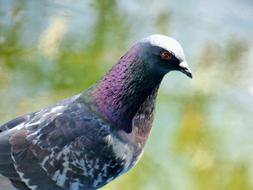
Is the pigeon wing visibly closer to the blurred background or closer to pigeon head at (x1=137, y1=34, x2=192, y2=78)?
pigeon head at (x1=137, y1=34, x2=192, y2=78)

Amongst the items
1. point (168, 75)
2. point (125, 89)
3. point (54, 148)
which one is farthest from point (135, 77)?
point (168, 75)

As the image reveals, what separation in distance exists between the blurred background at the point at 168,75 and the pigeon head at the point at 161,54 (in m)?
1.46

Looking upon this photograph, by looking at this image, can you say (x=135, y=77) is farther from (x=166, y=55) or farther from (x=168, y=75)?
(x=168, y=75)

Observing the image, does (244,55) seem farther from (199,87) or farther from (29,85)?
(29,85)

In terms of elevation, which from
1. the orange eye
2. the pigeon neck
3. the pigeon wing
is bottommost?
the pigeon wing

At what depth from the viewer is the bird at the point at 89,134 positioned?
8.73 ft

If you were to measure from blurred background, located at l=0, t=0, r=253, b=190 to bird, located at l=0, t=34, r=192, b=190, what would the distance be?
3.91ft

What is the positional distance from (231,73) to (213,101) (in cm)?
50

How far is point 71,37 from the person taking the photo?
5219 millimetres

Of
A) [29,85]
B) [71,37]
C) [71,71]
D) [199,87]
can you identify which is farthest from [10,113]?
[199,87]

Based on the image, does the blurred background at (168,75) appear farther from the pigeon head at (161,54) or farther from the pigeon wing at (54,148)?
the pigeon head at (161,54)

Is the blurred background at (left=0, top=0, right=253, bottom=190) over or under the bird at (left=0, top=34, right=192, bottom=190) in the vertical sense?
over

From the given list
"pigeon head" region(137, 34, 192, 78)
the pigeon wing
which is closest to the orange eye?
"pigeon head" region(137, 34, 192, 78)

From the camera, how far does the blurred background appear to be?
13.8 ft
